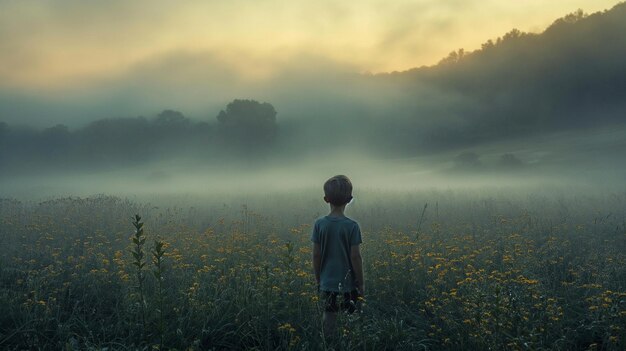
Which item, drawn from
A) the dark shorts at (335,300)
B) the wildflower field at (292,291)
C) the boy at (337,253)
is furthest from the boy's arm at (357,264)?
the wildflower field at (292,291)

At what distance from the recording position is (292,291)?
558 cm

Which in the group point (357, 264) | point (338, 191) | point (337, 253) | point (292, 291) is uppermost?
point (338, 191)

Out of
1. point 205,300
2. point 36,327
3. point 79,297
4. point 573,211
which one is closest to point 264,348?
point 205,300

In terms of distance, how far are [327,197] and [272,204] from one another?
1281 centimetres

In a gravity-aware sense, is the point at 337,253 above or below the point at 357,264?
above

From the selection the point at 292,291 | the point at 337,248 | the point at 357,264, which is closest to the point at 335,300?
the point at 357,264

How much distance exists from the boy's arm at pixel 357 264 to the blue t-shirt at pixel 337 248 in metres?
0.06

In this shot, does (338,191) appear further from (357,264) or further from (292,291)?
(292,291)

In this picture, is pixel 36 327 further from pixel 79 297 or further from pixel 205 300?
pixel 205 300

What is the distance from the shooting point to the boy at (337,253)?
4582 mm

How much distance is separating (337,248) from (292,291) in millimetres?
1324

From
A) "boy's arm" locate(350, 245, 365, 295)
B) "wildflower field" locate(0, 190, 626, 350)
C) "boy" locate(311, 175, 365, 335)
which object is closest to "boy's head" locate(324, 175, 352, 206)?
"boy" locate(311, 175, 365, 335)

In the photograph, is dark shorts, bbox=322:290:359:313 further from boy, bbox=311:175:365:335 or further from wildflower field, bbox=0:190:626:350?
wildflower field, bbox=0:190:626:350

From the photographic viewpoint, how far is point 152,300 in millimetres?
5078
